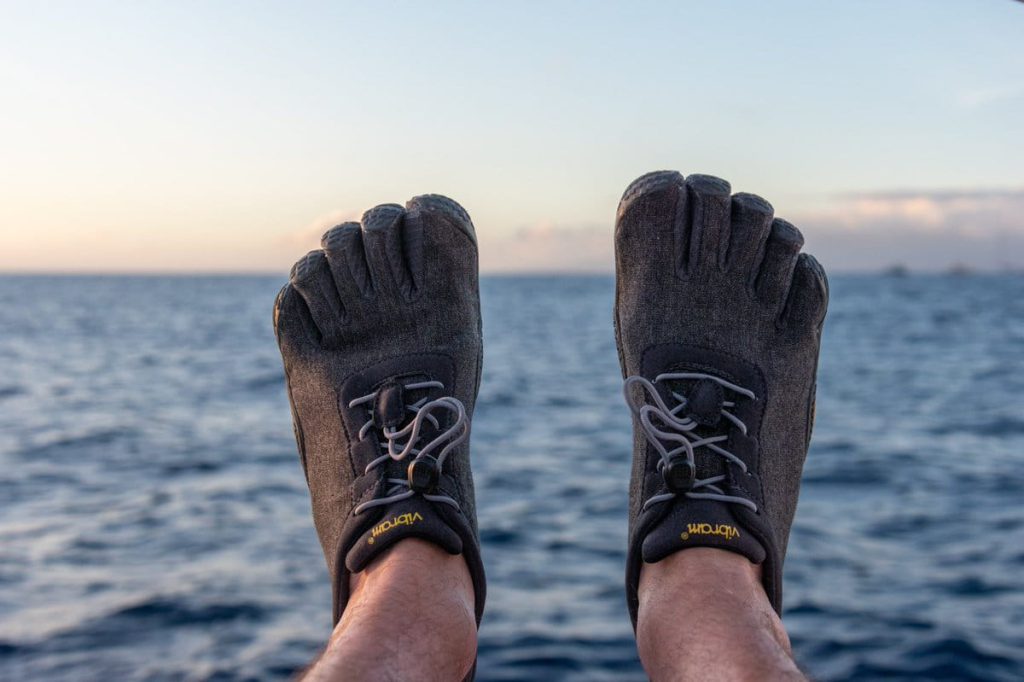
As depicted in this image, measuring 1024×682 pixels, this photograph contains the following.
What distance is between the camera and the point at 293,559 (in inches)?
173

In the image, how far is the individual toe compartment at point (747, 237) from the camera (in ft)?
7.74

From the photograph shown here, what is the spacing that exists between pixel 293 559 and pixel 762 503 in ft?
9.11

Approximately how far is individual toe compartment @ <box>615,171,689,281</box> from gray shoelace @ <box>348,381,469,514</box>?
0.56 meters

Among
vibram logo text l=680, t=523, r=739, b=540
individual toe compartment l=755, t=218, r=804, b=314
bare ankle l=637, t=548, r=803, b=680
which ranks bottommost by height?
bare ankle l=637, t=548, r=803, b=680

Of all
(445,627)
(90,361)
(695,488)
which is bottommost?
(90,361)

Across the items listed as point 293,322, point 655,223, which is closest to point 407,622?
point 293,322

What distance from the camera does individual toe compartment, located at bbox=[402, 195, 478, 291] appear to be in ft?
8.03

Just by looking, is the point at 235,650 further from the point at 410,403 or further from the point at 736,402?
the point at 736,402

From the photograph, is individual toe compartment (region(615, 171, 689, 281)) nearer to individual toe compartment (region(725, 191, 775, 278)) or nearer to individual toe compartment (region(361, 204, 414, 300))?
individual toe compartment (region(725, 191, 775, 278))

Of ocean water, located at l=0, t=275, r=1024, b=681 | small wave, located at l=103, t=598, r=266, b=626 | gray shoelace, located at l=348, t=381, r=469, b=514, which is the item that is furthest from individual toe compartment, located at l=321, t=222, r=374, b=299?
small wave, located at l=103, t=598, r=266, b=626

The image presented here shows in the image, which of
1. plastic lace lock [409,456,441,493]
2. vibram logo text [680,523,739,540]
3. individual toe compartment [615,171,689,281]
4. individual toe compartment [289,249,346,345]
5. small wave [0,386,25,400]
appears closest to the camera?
vibram logo text [680,523,739,540]

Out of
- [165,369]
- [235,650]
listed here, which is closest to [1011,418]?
[235,650]

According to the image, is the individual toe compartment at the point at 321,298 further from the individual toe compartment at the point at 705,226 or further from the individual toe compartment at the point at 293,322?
the individual toe compartment at the point at 705,226

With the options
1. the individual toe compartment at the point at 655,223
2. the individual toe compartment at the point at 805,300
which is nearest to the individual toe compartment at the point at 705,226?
the individual toe compartment at the point at 655,223
